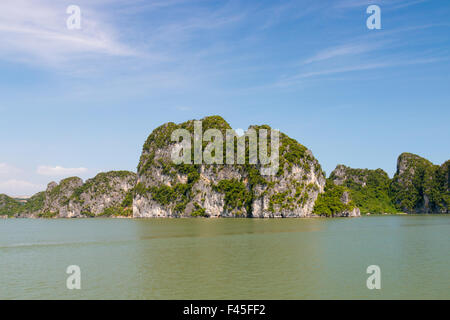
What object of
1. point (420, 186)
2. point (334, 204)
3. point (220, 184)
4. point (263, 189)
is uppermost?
point (220, 184)

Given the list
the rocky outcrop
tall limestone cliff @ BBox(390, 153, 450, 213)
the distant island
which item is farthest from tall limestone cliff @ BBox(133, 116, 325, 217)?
tall limestone cliff @ BBox(390, 153, 450, 213)

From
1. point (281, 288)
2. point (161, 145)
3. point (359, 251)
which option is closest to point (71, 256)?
point (281, 288)

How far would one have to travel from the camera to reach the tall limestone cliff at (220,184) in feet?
425

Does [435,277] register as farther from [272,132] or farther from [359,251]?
[272,132]

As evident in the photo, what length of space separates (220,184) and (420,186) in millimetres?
96421

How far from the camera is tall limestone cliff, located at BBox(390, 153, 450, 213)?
16650 centimetres

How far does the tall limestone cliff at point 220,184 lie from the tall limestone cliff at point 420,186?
62303 mm

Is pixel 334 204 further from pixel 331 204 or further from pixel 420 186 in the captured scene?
pixel 420 186

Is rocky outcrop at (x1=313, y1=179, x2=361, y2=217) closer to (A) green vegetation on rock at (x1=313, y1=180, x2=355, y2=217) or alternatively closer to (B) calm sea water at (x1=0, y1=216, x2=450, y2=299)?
(A) green vegetation on rock at (x1=313, y1=180, x2=355, y2=217)

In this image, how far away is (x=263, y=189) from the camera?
132000 mm

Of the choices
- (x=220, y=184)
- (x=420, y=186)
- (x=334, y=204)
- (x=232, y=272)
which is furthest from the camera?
(x=420, y=186)

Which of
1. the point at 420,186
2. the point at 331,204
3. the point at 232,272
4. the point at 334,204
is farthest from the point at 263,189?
the point at 232,272

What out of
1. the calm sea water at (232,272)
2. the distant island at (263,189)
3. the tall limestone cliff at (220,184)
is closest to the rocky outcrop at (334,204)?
the distant island at (263,189)

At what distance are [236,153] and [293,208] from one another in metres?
29.4
